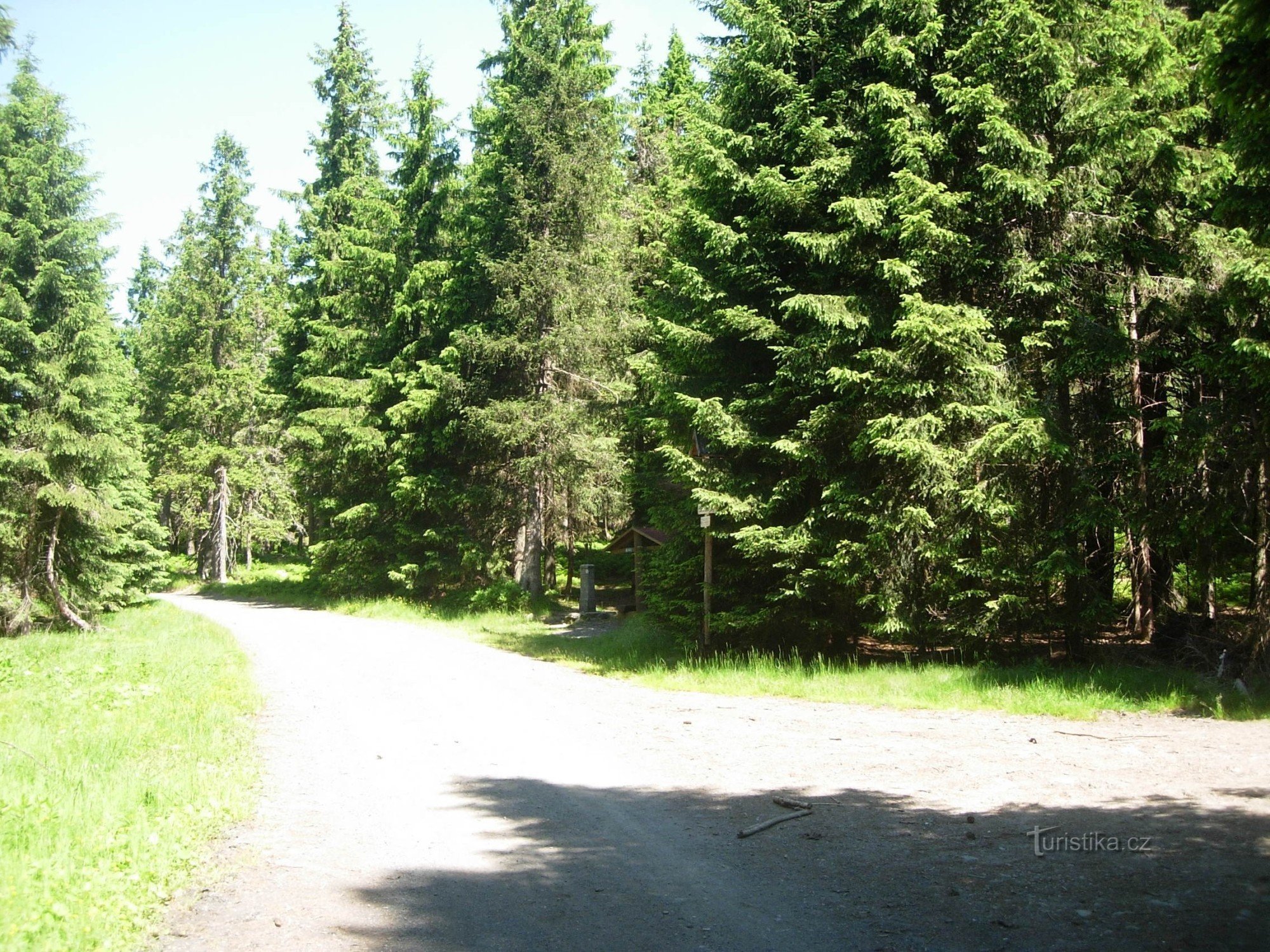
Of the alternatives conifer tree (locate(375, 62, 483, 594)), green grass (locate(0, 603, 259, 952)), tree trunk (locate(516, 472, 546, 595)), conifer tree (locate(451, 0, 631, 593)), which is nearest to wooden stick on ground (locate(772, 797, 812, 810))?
green grass (locate(0, 603, 259, 952))

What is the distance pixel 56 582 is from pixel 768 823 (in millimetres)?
23871

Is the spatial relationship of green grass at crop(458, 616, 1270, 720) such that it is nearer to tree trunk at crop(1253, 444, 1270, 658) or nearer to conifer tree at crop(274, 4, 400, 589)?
tree trunk at crop(1253, 444, 1270, 658)

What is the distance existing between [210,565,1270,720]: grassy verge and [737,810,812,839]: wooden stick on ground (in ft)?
17.4

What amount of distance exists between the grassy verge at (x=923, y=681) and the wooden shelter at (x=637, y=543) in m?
5.02

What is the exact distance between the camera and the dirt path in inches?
180

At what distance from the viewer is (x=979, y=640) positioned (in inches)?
537

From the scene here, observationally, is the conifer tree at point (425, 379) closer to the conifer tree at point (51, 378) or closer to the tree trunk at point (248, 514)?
the conifer tree at point (51, 378)

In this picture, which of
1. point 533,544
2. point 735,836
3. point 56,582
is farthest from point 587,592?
point 735,836

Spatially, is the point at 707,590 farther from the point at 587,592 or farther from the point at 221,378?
the point at 221,378

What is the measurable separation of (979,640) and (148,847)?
1157 centimetres

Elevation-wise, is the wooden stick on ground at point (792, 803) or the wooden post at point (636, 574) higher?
the wooden post at point (636, 574)

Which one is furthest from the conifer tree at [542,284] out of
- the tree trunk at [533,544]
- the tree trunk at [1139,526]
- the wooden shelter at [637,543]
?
the tree trunk at [1139,526]

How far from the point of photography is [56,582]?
23.8 m

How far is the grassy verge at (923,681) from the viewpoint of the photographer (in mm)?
10594
